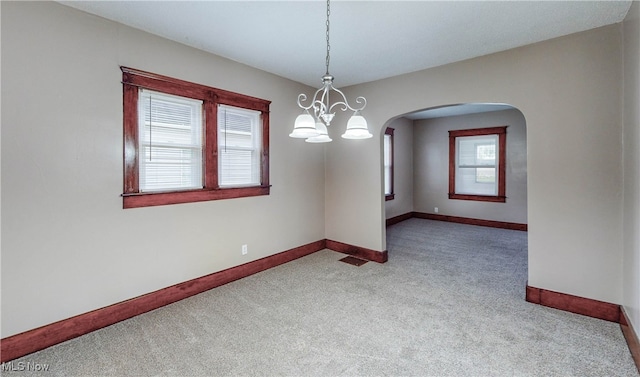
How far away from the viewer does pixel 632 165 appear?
235 cm

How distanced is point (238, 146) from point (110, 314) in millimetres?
2194

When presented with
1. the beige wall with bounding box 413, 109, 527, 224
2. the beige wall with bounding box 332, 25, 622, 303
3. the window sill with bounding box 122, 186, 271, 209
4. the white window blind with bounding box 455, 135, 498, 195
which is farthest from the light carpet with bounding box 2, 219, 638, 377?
the white window blind with bounding box 455, 135, 498, 195

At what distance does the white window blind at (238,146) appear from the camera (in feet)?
11.7

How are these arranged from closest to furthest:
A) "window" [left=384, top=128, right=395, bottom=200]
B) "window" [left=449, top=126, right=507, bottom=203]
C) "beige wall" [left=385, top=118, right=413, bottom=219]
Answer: "window" [left=449, top=126, right=507, bottom=203], "window" [left=384, top=128, right=395, bottom=200], "beige wall" [left=385, top=118, right=413, bottom=219]

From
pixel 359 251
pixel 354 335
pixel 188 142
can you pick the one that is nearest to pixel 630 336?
pixel 354 335

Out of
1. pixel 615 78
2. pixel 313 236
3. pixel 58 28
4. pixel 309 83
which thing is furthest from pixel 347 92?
pixel 58 28

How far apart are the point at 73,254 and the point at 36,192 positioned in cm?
58

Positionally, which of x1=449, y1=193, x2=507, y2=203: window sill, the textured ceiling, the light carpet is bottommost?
the light carpet

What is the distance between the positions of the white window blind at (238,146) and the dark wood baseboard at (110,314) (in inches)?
44.7

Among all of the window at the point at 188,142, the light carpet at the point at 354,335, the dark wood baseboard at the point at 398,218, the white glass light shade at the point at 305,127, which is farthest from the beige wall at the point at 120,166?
the dark wood baseboard at the point at 398,218

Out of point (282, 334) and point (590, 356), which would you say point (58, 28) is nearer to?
point (282, 334)

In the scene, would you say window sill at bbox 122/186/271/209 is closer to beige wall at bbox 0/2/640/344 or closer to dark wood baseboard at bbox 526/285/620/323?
Answer: beige wall at bbox 0/2/640/344

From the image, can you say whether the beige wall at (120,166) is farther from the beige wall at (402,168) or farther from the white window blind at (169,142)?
the beige wall at (402,168)

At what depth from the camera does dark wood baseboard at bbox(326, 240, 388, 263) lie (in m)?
4.41
